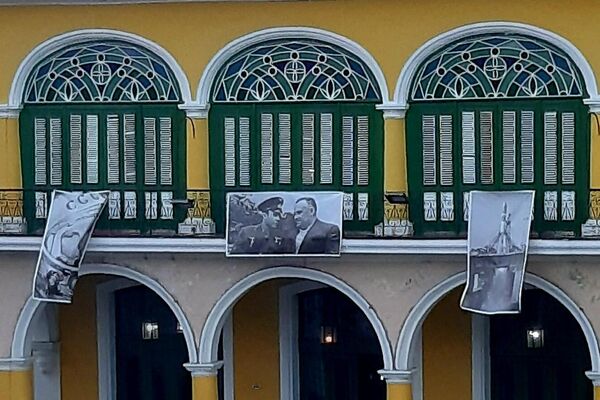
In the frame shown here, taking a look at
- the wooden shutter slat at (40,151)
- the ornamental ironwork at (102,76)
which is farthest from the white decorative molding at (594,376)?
the wooden shutter slat at (40,151)

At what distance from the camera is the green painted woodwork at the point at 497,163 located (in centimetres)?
2036

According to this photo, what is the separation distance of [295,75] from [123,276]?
3480mm

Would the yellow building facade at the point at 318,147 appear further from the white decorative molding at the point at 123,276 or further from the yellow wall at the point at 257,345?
the yellow wall at the point at 257,345

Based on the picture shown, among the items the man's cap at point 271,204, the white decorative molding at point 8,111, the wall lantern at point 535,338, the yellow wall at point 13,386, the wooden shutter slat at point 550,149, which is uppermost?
the white decorative molding at point 8,111

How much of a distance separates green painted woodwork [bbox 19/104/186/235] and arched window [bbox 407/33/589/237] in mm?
3009

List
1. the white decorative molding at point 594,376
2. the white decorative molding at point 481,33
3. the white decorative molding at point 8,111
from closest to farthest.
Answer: the white decorative molding at point 481,33
the white decorative molding at point 594,376
the white decorative molding at point 8,111

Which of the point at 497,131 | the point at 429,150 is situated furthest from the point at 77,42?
the point at 497,131

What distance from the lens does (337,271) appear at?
20.8 meters

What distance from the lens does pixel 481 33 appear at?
20328 mm

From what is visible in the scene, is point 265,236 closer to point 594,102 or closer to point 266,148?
point 266,148

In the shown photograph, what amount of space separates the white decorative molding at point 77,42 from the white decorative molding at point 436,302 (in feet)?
12.9

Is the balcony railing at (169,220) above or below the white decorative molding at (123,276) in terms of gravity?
above

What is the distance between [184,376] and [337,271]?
403 centimetres

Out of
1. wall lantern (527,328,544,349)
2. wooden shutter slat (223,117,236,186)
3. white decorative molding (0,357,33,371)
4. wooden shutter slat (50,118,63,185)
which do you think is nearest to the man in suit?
wooden shutter slat (223,117,236,186)
